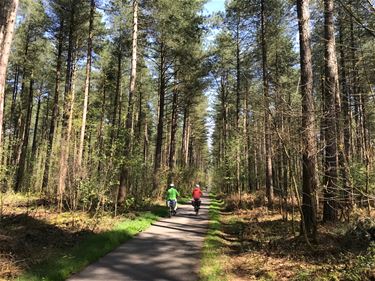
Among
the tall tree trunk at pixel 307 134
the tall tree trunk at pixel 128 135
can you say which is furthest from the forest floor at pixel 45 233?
the tall tree trunk at pixel 307 134

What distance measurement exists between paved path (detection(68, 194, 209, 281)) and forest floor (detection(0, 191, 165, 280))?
0.63 m

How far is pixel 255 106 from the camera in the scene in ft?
34.1

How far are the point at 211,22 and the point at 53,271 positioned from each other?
65.4 feet

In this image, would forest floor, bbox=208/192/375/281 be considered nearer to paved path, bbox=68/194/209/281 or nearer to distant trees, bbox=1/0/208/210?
paved path, bbox=68/194/209/281

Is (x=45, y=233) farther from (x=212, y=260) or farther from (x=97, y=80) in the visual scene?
(x=97, y=80)

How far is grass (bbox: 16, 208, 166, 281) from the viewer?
265 inches

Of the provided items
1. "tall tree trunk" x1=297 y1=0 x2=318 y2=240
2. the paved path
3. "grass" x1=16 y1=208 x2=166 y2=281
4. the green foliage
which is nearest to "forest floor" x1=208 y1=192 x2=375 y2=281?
the green foliage

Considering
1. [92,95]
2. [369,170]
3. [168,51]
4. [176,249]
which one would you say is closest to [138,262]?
[176,249]

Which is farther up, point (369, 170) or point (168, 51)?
point (168, 51)

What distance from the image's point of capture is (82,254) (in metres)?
8.27

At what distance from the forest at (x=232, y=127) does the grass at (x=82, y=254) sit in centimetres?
36

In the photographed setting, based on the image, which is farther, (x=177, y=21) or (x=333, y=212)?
(x=177, y=21)

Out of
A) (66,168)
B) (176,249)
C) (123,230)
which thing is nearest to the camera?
(176,249)

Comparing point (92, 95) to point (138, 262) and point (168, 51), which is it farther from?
point (138, 262)
